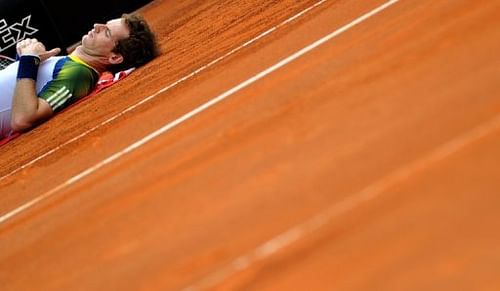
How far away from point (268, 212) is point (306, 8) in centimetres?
149

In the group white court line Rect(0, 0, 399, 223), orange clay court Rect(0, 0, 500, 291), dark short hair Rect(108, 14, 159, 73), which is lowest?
orange clay court Rect(0, 0, 500, 291)

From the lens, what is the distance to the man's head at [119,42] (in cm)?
291

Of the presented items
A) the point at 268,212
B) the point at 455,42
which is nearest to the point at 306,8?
the point at 455,42

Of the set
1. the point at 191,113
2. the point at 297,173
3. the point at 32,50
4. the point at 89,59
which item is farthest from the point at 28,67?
the point at 297,173

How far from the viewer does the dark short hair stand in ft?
9.62

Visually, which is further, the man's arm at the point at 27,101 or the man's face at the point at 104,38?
the man's face at the point at 104,38

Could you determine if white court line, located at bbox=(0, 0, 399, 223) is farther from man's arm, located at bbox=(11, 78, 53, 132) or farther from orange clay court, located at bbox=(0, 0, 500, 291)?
man's arm, located at bbox=(11, 78, 53, 132)

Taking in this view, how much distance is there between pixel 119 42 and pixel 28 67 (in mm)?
348

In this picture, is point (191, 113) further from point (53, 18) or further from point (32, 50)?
point (53, 18)

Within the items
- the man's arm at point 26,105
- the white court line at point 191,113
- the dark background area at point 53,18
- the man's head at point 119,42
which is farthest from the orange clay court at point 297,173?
the dark background area at point 53,18

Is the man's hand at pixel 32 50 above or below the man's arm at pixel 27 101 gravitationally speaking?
above

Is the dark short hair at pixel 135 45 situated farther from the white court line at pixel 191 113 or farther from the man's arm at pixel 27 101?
the white court line at pixel 191 113

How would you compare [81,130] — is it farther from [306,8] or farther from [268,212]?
[268,212]

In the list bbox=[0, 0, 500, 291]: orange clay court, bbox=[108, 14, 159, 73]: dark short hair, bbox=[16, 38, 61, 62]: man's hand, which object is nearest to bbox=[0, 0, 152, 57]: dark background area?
bbox=[16, 38, 61, 62]: man's hand
